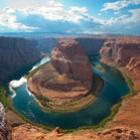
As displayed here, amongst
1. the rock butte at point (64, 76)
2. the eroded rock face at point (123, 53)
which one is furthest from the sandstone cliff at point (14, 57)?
the eroded rock face at point (123, 53)

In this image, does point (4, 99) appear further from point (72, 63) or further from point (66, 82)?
point (72, 63)

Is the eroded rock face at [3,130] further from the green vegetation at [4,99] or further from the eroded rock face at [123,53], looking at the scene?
the eroded rock face at [123,53]

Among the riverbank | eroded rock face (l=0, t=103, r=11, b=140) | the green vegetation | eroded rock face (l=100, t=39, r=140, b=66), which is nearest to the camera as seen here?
eroded rock face (l=0, t=103, r=11, b=140)

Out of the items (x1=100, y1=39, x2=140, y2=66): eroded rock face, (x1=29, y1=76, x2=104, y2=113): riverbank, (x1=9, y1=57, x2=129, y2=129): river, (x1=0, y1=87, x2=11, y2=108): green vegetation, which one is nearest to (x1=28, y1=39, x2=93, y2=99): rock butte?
(x1=29, y1=76, x2=104, y2=113): riverbank

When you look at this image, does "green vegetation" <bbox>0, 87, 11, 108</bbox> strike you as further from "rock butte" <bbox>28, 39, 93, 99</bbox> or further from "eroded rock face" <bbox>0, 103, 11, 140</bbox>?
"eroded rock face" <bbox>0, 103, 11, 140</bbox>

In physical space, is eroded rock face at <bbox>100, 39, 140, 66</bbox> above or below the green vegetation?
above

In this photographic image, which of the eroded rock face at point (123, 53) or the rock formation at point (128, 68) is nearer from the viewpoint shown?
the rock formation at point (128, 68)

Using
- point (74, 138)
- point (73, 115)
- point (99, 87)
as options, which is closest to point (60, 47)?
point (99, 87)
